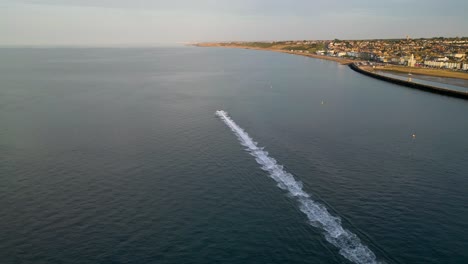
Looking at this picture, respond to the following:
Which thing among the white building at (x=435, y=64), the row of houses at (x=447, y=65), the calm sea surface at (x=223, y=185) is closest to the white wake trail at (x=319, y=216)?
the calm sea surface at (x=223, y=185)

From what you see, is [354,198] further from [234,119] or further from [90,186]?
[234,119]

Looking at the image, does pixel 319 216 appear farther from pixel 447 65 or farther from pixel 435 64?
pixel 435 64

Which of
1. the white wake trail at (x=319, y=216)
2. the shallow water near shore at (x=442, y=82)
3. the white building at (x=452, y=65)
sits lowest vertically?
the white wake trail at (x=319, y=216)

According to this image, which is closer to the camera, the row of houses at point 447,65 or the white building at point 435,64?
the row of houses at point 447,65

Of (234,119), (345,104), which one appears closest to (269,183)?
(234,119)

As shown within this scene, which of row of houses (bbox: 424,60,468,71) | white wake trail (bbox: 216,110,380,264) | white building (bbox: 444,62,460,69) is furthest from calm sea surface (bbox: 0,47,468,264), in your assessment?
white building (bbox: 444,62,460,69)

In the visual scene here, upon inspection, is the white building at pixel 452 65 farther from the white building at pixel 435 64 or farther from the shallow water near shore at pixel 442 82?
the shallow water near shore at pixel 442 82
